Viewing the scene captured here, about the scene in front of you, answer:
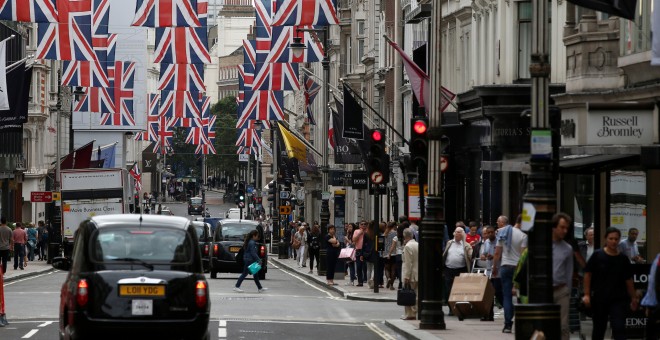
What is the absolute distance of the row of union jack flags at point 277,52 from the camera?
44406 millimetres

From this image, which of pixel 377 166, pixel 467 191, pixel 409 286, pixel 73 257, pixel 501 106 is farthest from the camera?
pixel 467 191

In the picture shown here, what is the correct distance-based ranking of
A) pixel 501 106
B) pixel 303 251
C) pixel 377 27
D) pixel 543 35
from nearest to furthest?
pixel 543 35
pixel 501 106
pixel 303 251
pixel 377 27

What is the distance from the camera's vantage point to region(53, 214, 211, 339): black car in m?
17.9

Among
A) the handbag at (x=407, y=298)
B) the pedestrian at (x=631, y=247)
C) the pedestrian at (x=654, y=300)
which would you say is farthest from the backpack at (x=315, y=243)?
the pedestrian at (x=654, y=300)

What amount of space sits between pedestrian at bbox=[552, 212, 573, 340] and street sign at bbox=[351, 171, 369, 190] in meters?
31.3

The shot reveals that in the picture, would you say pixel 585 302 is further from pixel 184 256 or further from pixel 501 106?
pixel 501 106

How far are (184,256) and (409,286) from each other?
11311 mm

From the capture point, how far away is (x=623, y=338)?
18344 millimetres

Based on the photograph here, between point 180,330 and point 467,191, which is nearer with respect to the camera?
point 180,330

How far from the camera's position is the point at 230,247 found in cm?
4675

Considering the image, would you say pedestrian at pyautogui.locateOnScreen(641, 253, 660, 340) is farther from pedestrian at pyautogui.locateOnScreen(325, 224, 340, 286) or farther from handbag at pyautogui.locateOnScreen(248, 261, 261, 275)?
pedestrian at pyautogui.locateOnScreen(325, 224, 340, 286)

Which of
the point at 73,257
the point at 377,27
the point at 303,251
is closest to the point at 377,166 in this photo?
the point at 73,257

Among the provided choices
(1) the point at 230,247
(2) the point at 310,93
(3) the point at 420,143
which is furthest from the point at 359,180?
A: (3) the point at 420,143

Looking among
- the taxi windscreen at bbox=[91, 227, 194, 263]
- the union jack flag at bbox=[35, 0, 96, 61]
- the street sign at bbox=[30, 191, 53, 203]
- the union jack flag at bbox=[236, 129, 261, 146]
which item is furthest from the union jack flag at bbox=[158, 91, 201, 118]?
the taxi windscreen at bbox=[91, 227, 194, 263]
